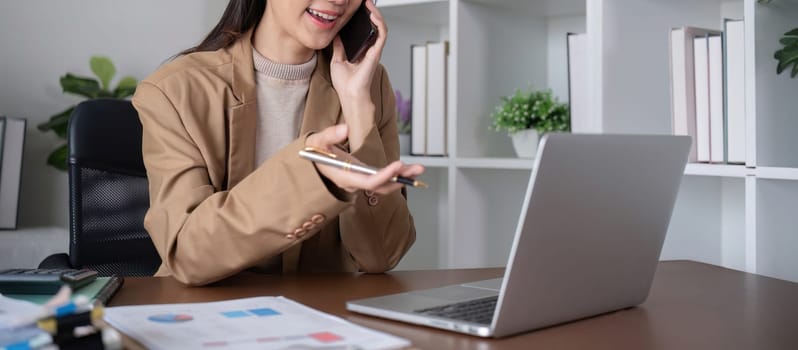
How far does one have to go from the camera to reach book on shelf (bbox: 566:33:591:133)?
1999mm

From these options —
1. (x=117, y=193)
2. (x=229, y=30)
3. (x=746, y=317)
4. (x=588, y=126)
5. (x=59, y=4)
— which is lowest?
(x=746, y=317)

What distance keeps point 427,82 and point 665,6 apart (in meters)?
0.64

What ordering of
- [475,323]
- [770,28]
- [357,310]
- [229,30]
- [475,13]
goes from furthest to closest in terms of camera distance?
[475,13] → [770,28] → [229,30] → [357,310] → [475,323]

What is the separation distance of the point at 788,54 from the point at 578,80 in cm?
52

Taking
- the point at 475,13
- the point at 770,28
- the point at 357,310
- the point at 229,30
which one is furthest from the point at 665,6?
the point at 357,310

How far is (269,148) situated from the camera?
1.44m

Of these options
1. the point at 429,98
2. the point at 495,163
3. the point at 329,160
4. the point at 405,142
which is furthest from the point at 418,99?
the point at 329,160

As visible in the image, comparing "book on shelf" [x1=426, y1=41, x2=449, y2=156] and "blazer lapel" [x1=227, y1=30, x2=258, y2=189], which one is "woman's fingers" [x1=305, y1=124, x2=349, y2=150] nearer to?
"blazer lapel" [x1=227, y1=30, x2=258, y2=189]

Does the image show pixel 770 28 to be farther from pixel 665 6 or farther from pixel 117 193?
pixel 117 193

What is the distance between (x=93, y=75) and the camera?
3025 millimetres

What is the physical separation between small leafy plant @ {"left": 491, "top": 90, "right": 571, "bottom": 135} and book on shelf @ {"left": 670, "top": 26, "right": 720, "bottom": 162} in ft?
1.11

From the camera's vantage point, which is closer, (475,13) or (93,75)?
(475,13)

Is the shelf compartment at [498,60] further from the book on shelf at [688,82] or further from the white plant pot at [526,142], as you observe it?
the book on shelf at [688,82]

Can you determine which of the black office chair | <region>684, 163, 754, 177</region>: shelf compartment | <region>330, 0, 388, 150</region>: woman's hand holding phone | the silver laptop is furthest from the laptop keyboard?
<region>684, 163, 754, 177</region>: shelf compartment
